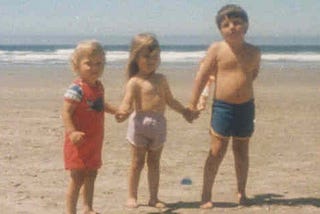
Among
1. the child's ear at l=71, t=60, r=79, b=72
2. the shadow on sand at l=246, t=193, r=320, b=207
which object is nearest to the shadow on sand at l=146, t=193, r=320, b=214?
the shadow on sand at l=246, t=193, r=320, b=207

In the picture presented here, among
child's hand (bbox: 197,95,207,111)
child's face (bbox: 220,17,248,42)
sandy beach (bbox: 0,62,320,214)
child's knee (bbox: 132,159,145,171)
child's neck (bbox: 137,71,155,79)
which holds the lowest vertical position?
sandy beach (bbox: 0,62,320,214)

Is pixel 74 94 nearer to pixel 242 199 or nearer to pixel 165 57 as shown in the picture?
pixel 242 199

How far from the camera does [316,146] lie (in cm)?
929

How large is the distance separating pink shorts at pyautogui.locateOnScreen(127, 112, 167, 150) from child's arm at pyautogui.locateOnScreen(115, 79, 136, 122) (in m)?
0.15

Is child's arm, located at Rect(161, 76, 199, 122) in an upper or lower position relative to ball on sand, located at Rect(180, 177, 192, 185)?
upper

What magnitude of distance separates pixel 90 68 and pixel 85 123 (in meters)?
0.43

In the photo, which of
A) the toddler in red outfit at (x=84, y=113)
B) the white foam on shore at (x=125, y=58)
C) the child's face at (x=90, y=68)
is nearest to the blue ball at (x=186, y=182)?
the toddler in red outfit at (x=84, y=113)

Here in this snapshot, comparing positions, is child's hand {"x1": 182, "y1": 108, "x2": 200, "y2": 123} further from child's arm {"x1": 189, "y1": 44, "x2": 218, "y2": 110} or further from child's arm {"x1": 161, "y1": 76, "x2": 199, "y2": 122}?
child's arm {"x1": 189, "y1": 44, "x2": 218, "y2": 110}

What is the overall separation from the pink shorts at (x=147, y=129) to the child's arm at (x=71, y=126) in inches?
31.5

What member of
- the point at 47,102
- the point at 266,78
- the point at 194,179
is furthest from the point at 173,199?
the point at 266,78

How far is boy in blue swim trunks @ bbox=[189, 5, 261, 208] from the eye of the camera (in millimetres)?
6398

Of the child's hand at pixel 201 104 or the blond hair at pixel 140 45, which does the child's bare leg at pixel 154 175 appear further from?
the blond hair at pixel 140 45

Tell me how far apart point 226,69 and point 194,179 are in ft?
5.19

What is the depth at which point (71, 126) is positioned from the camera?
5586 mm
